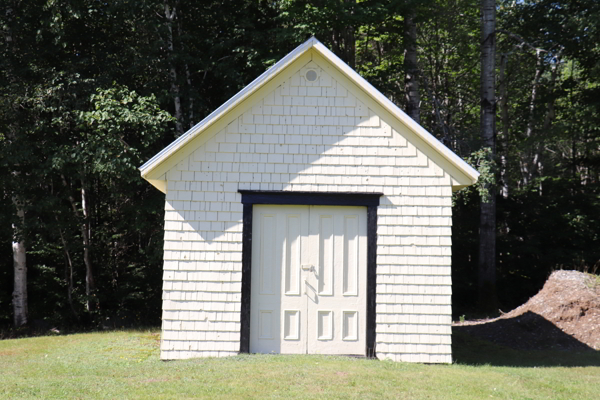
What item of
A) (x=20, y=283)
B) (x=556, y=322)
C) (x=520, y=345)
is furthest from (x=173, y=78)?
(x=556, y=322)

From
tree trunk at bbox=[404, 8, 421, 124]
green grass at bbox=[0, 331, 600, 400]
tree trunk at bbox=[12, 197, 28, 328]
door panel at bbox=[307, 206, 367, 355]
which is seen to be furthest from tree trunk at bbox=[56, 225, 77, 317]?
tree trunk at bbox=[404, 8, 421, 124]

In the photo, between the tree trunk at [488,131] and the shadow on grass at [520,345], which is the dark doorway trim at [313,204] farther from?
the tree trunk at [488,131]

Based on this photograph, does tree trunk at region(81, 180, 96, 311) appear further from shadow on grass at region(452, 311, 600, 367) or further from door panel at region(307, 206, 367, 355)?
shadow on grass at region(452, 311, 600, 367)

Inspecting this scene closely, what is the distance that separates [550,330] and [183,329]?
28.4 ft

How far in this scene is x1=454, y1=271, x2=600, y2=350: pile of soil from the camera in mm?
12734

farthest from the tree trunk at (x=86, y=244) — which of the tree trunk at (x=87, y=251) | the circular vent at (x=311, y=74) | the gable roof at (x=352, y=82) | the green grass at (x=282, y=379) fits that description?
the circular vent at (x=311, y=74)

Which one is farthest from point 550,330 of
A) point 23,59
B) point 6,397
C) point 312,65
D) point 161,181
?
point 23,59

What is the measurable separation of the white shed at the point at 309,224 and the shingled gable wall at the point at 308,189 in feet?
0.05

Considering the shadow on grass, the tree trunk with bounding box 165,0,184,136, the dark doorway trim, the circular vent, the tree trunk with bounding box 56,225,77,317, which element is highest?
the tree trunk with bounding box 165,0,184,136

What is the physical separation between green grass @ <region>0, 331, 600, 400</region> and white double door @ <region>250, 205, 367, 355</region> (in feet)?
1.37

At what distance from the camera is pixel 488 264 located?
62.6 ft

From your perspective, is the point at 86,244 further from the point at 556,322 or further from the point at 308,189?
the point at 556,322

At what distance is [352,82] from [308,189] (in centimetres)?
182

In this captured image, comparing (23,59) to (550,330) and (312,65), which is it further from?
(550,330)
